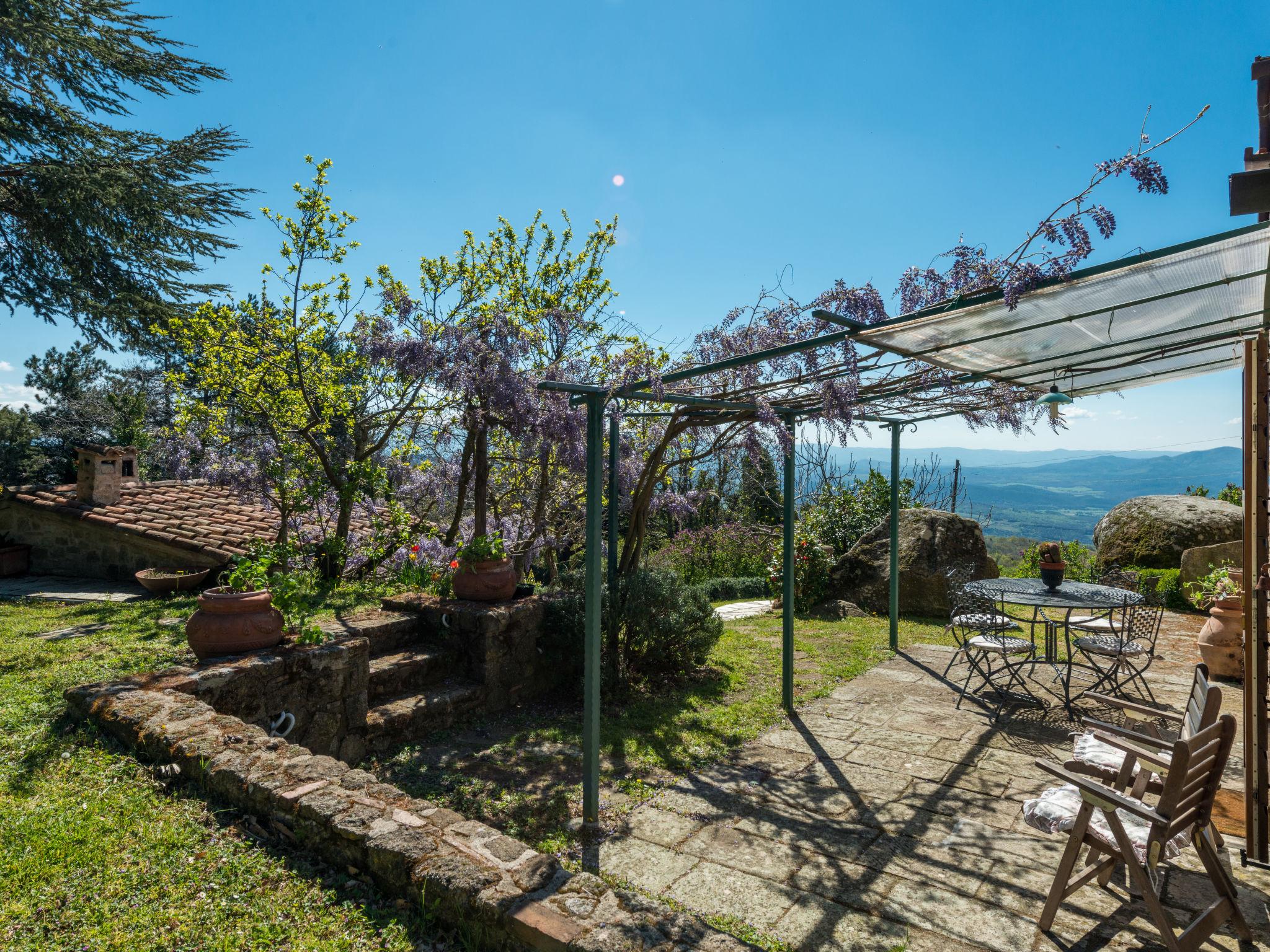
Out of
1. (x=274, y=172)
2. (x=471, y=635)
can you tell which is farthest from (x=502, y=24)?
(x=471, y=635)

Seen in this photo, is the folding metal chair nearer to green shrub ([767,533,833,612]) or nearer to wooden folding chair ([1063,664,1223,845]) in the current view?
wooden folding chair ([1063,664,1223,845])

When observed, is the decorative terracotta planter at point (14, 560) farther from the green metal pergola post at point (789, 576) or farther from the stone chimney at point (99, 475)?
the green metal pergola post at point (789, 576)

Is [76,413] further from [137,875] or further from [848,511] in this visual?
[137,875]

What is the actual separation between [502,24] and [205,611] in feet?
14.8

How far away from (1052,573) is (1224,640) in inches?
65.5

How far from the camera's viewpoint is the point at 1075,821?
254cm

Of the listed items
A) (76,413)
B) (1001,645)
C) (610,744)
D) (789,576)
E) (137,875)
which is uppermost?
(76,413)

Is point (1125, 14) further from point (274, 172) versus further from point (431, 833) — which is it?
point (274, 172)

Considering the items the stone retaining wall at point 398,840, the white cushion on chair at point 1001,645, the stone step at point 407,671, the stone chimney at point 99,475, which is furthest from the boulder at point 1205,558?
the stone chimney at point 99,475

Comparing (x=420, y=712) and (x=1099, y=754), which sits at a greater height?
(x=1099, y=754)

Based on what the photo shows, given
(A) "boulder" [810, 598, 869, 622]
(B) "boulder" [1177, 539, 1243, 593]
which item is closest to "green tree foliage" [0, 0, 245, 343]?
(A) "boulder" [810, 598, 869, 622]

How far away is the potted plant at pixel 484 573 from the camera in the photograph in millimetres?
5391

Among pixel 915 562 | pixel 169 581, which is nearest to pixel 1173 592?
pixel 915 562

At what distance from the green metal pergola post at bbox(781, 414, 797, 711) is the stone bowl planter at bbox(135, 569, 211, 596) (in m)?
6.31
